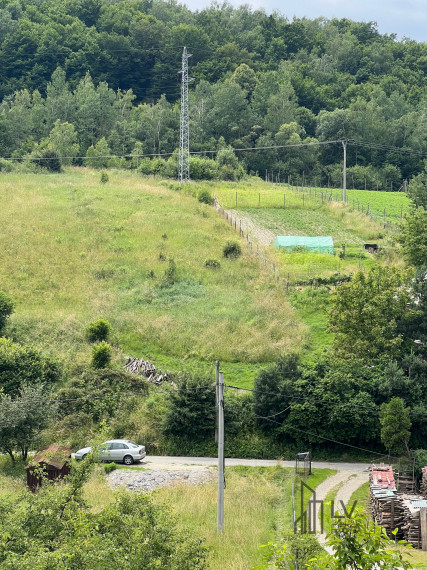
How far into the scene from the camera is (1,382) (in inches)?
1441

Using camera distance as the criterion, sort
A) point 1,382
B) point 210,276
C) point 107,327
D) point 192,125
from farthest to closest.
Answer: point 192,125, point 210,276, point 107,327, point 1,382

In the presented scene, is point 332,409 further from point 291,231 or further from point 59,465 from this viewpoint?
point 291,231

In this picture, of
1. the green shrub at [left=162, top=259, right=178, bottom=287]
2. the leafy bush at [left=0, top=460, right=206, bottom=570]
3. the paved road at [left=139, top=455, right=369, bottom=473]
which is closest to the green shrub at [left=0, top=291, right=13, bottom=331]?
the green shrub at [left=162, top=259, right=178, bottom=287]

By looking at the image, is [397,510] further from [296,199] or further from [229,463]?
[296,199]

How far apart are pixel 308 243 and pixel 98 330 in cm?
2176

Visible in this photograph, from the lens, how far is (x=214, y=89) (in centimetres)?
Answer: 11219

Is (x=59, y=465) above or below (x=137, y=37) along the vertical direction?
below

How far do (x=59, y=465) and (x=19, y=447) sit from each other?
162 inches

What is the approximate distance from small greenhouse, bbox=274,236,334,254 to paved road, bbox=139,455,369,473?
86.8 ft

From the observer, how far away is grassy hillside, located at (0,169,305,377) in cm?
4262

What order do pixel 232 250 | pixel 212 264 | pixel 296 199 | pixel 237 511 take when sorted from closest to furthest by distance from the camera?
pixel 237 511, pixel 212 264, pixel 232 250, pixel 296 199

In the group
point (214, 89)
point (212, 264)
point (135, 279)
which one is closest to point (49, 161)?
point (135, 279)

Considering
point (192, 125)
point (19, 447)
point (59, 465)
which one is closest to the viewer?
point (59, 465)

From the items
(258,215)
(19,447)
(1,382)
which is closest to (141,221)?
(258,215)
